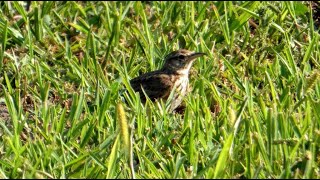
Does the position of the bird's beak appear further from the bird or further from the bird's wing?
the bird's wing

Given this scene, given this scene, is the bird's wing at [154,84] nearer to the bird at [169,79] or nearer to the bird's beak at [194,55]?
the bird at [169,79]

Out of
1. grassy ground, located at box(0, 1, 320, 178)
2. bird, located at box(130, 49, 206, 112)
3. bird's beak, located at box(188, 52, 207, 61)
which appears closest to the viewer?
grassy ground, located at box(0, 1, 320, 178)

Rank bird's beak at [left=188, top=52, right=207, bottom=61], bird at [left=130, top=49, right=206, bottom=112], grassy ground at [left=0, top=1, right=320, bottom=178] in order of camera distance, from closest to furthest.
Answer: grassy ground at [left=0, top=1, right=320, bottom=178]
bird at [left=130, top=49, right=206, bottom=112]
bird's beak at [left=188, top=52, right=207, bottom=61]

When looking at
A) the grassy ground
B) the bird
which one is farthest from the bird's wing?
the grassy ground

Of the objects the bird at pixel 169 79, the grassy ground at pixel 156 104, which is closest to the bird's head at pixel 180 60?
the bird at pixel 169 79

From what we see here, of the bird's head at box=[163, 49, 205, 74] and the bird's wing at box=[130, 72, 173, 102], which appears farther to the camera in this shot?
the bird's head at box=[163, 49, 205, 74]

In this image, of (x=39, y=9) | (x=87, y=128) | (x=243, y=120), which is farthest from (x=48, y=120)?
(x=39, y=9)

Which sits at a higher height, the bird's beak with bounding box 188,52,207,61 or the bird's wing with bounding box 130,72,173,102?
the bird's beak with bounding box 188,52,207,61
